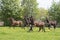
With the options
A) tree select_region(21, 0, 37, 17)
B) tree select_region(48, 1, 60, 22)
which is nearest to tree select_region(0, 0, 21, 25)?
tree select_region(48, 1, 60, 22)

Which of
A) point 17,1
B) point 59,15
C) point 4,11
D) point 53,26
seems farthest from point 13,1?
point 53,26

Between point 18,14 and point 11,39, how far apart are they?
4613 cm

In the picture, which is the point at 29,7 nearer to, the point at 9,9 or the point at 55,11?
the point at 55,11

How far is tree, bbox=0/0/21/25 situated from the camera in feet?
217

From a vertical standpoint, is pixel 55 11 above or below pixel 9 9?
below

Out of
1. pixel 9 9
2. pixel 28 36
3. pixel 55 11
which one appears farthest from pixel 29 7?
pixel 28 36

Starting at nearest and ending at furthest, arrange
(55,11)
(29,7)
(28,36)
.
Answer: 1. (28,36)
2. (55,11)
3. (29,7)

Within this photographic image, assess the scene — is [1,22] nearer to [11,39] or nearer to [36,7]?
[36,7]

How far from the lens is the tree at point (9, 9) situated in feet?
217

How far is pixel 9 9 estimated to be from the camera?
222ft

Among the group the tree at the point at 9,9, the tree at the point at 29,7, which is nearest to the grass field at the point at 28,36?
the tree at the point at 9,9

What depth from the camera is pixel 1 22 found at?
69438 mm

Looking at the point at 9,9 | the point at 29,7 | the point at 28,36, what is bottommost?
the point at 28,36

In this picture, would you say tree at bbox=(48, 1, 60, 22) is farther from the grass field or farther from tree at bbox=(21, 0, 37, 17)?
the grass field
